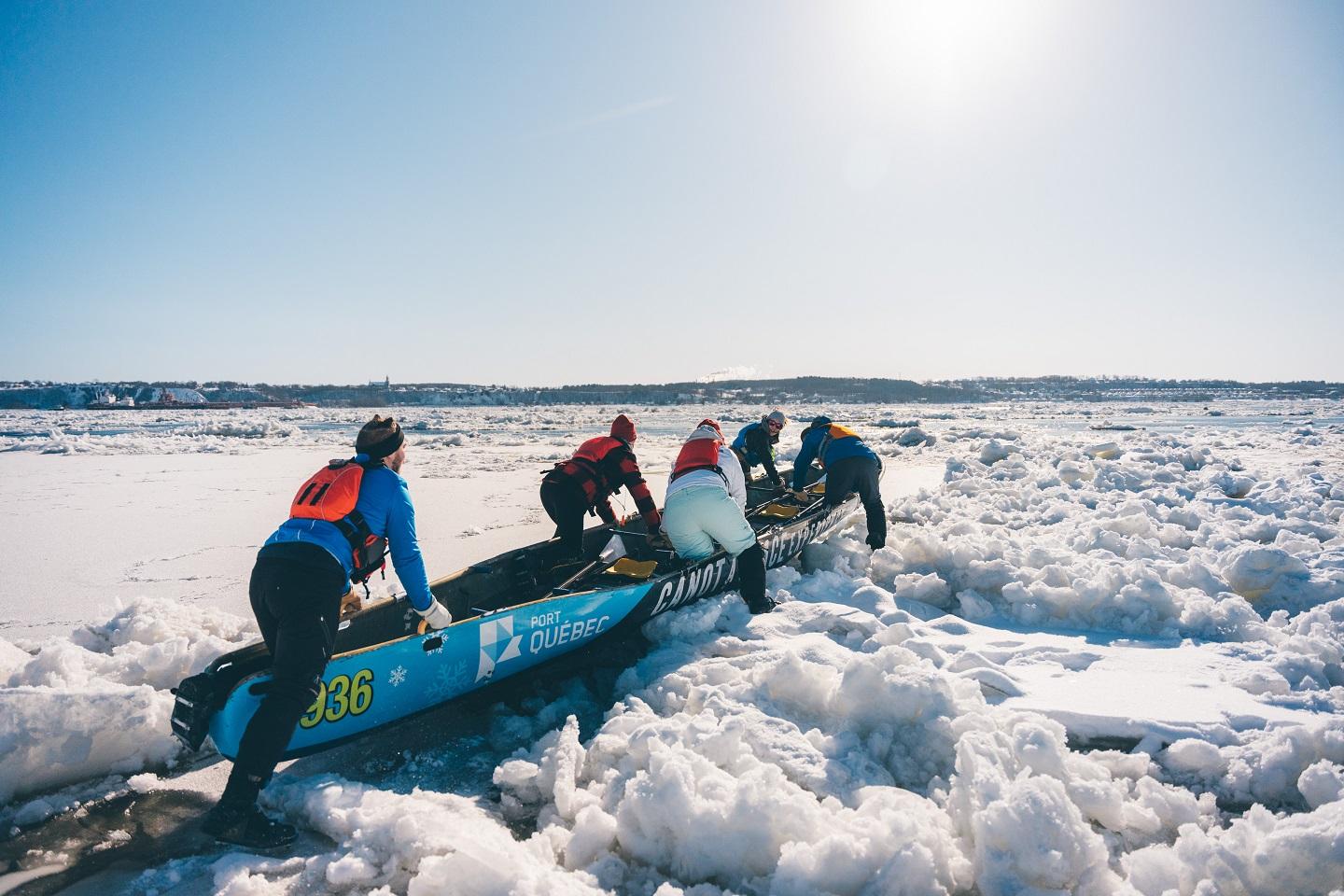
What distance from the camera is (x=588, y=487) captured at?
6250 millimetres

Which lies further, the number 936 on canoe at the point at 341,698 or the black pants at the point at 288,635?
the number 936 on canoe at the point at 341,698

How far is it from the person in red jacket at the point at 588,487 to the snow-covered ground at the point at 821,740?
1442 mm

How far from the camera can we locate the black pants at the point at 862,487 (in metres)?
7.55

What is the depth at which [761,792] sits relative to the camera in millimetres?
2617

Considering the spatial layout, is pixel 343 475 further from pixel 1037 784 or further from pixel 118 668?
pixel 1037 784

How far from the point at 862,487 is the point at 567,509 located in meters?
3.52

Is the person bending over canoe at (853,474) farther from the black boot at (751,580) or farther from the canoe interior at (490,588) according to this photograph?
the black boot at (751,580)

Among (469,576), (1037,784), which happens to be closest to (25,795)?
(469,576)

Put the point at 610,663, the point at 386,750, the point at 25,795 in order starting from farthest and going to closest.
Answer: the point at 610,663 → the point at 386,750 → the point at 25,795

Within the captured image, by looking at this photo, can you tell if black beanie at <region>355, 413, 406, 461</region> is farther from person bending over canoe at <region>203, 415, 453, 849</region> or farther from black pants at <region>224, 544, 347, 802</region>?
black pants at <region>224, 544, 347, 802</region>

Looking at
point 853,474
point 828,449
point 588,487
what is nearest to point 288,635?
point 588,487

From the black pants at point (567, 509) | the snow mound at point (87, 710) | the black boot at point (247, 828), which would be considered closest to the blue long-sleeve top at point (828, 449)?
the black pants at point (567, 509)

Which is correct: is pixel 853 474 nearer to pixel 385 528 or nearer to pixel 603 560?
pixel 603 560

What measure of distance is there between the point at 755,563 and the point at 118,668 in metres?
4.33
